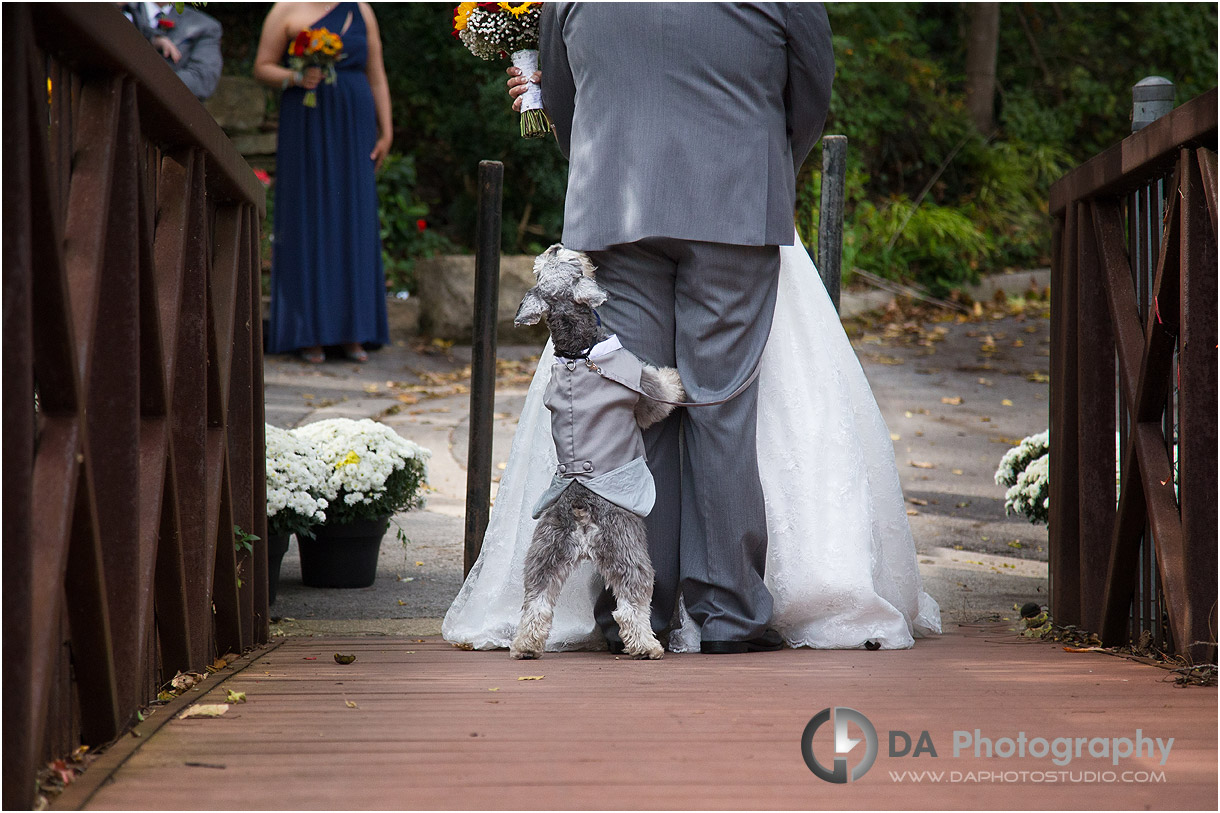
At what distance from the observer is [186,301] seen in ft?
8.70

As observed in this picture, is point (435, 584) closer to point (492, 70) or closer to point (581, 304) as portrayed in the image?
point (581, 304)

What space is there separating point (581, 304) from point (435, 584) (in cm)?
181

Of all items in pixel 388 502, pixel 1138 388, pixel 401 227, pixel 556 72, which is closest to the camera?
pixel 1138 388

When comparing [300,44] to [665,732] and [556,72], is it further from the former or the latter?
[665,732]

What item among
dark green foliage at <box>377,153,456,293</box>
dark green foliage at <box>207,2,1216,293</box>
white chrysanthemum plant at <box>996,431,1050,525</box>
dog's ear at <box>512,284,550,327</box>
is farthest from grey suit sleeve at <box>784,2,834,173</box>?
dark green foliage at <box>377,153,456,293</box>

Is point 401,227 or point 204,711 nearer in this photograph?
point 204,711

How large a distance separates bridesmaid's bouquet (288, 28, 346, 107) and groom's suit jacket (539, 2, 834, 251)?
5.15 metres

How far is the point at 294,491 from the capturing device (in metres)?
3.84

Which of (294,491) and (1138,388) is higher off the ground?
(1138,388)

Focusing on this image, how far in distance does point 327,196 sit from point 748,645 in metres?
6.09

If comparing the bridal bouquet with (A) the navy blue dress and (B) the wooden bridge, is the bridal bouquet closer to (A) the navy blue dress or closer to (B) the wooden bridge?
(B) the wooden bridge

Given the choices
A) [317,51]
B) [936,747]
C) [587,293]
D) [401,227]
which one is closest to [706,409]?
[587,293]

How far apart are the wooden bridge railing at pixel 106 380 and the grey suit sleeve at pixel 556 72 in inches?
33.5

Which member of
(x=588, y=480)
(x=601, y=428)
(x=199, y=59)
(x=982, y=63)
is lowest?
(x=588, y=480)
